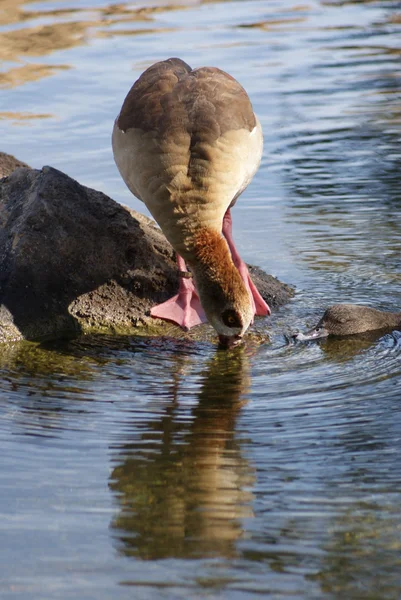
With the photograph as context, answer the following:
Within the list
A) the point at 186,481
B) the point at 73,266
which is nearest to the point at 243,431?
the point at 186,481

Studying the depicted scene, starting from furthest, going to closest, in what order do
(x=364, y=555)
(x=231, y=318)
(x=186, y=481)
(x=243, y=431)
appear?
(x=231, y=318), (x=243, y=431), (x=186, y=481), (x=364, y=555)

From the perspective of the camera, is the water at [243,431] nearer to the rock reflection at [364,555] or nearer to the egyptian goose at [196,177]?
the rock reflection at [364,555]

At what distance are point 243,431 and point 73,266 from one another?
2.70 metres

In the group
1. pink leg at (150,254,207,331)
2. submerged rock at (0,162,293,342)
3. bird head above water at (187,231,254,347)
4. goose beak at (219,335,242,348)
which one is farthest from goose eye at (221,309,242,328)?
submerged rock at (0,162,293,342)

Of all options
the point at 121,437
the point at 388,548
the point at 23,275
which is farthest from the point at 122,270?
the point at 388,548

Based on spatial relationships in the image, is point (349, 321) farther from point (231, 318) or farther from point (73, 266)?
point (73, 266)

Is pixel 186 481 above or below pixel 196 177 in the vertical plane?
below

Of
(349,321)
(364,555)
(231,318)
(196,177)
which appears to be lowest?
(349,321)

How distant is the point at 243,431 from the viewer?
598 centimetres

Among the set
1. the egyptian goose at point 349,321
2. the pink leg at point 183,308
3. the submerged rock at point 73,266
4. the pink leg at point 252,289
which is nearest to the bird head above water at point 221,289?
the pink leg at point 183,308

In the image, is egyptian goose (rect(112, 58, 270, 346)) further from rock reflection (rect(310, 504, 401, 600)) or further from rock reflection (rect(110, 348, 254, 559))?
rock reflection (rect(310, 504, 401, 600))

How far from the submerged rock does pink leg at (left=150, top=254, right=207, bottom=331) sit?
27 cm

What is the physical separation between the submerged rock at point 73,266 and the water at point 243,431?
1.10 feet

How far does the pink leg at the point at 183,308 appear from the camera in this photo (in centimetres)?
783
